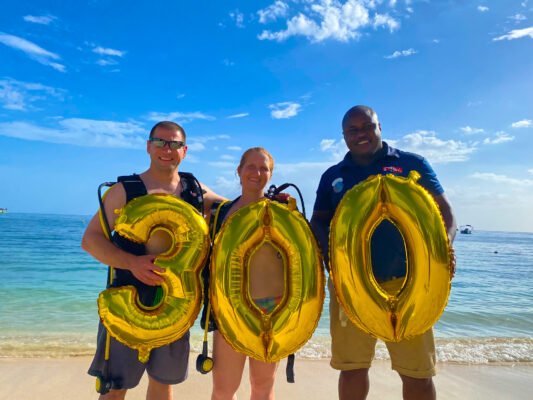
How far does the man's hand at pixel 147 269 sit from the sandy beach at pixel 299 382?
2535 millimetres

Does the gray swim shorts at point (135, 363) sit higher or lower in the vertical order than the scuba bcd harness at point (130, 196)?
lower

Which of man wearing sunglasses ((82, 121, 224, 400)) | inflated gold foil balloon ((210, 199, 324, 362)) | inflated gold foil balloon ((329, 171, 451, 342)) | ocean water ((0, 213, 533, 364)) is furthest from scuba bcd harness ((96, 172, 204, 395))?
ocean water ((0, 213, 533, 364))

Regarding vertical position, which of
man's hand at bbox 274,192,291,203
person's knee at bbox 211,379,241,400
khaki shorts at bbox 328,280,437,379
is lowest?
person's knee at bbox 211,379,241,400

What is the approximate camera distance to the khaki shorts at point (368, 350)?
259cm

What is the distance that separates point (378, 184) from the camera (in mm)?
2148

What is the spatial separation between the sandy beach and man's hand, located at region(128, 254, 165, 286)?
253cm

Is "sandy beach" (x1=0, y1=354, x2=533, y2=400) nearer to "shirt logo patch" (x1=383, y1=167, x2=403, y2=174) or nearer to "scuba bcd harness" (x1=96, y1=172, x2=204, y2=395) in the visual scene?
"scuba bcd harness" (x1=96, y1=172, x2=204, y2=395)

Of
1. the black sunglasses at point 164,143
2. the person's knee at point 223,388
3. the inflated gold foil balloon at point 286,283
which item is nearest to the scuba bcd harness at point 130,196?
the black sunglasses at point 164,143

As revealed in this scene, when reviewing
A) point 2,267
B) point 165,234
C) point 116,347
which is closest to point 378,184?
point 165,234

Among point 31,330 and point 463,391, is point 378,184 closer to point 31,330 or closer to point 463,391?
point 463,391

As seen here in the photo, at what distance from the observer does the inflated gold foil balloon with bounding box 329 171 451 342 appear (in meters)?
2.05

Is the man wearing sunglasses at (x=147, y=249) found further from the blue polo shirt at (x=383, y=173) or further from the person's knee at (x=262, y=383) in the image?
the blue polo shirt at (x=383, y=173)

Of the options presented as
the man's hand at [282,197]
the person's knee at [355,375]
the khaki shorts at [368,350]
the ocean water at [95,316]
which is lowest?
the ocean water at [95,316]

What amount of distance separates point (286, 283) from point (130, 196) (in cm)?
131
